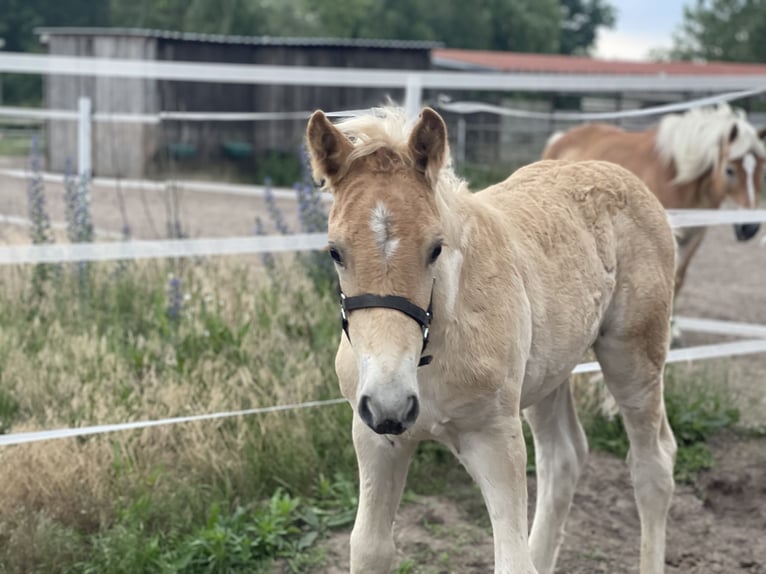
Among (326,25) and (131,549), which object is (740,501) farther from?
(326,25)

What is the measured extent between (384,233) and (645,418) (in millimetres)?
1711

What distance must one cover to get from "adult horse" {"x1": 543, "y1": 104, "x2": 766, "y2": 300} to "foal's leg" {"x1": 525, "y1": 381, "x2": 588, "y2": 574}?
370 centimetres

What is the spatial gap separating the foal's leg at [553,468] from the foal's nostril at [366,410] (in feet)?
5.69

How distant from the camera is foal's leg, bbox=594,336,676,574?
12.1 ft

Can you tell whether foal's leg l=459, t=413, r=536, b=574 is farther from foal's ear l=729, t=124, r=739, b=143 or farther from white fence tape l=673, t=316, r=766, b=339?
foal's ear l=729, t=124, r=739, b=143

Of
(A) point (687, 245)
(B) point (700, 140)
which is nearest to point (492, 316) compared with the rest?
(A) point (687, 245)

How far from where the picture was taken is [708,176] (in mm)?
7695

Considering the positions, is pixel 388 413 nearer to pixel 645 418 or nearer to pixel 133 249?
pixel 645 418

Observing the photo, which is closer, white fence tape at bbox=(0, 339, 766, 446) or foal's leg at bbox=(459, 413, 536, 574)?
foal's leg at bbox=(459, 413, 536, 574)

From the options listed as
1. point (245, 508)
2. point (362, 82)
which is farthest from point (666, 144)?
point (245, 508)

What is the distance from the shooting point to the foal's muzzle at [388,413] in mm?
2314

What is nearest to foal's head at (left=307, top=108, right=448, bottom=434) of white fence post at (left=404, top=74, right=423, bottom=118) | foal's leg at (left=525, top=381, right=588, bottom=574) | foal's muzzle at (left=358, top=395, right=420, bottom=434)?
foal's muzzle at (left=358, top=395, right=420, bottom=434)

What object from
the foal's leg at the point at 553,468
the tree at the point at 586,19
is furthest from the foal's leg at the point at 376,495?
the tree at the point at 586,19

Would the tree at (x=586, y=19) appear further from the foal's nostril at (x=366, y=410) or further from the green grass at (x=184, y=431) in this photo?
the foal's nostril at (x=366, y=410)
